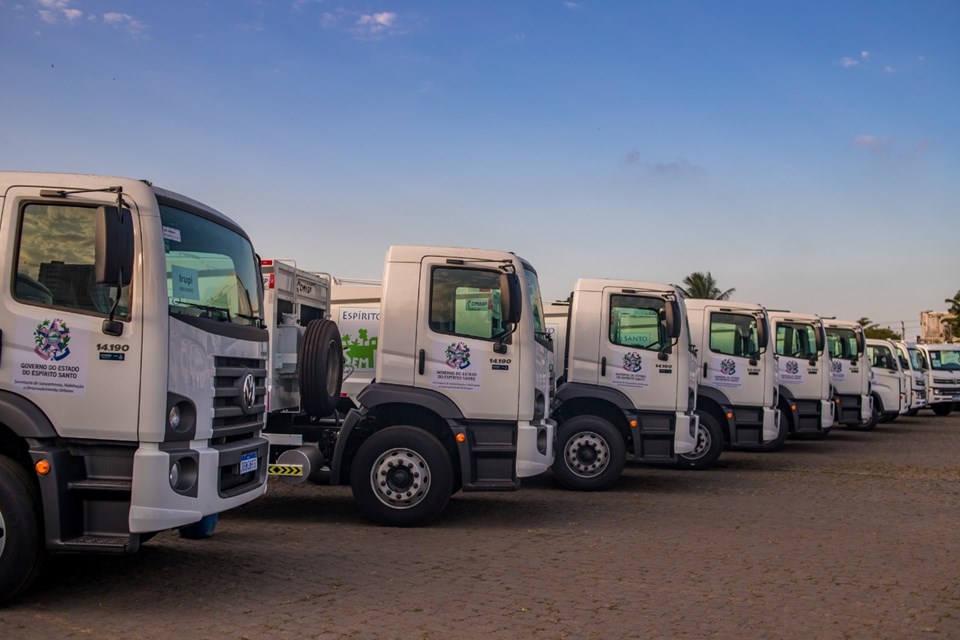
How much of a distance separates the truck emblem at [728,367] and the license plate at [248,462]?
10.7m

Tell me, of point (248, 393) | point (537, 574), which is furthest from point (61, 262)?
point (537, 574)

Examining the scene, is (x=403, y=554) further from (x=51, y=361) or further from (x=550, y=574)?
(x=51, y=361)

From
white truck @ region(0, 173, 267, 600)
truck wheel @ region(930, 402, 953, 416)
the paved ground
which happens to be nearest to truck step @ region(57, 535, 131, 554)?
white truck @ region(0, 173, 267, 600)

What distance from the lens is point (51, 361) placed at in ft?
20.7

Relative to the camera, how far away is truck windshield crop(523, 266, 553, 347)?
10.5 metres

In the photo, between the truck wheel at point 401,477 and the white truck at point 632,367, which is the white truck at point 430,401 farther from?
the white truck at point 632,367

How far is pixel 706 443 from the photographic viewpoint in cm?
1594

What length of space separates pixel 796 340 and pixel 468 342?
37.9 feet

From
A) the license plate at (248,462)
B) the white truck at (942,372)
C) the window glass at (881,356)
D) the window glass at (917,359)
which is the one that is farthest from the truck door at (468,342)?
the white truck at (942,372)

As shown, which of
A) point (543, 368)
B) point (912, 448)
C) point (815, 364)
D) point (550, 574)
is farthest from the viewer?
point (912, 448)

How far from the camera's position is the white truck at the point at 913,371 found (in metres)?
30.0

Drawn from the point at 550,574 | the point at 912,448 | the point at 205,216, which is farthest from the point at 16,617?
the point at 912,448

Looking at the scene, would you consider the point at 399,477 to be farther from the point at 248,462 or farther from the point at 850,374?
the point at 850,374

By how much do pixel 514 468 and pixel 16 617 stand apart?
16.3ft
